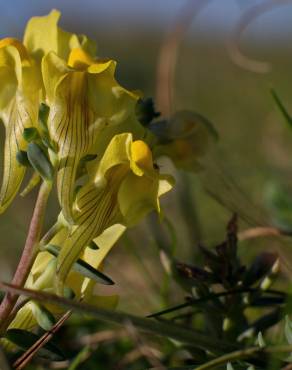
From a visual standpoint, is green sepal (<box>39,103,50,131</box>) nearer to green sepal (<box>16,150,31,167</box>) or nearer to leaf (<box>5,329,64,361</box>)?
green sepal (<box>16,150,31,167</box>)

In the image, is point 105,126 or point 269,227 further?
point 269,227

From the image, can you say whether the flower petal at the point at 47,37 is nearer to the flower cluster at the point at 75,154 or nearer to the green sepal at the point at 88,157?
the flower cluster at the point at 75,154

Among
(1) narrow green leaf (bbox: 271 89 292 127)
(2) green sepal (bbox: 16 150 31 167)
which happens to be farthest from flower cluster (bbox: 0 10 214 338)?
(1) narrow green leaf (bbox: 271 89 292 127)

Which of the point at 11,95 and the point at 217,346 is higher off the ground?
the point at 11,95

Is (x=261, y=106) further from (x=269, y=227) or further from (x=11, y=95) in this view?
(x=11, y=95)

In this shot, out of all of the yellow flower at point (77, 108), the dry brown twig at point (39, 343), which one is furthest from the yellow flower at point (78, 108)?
the dry brown twig at point (39, 343)

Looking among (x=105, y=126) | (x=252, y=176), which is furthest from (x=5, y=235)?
(x=105, y=126)
